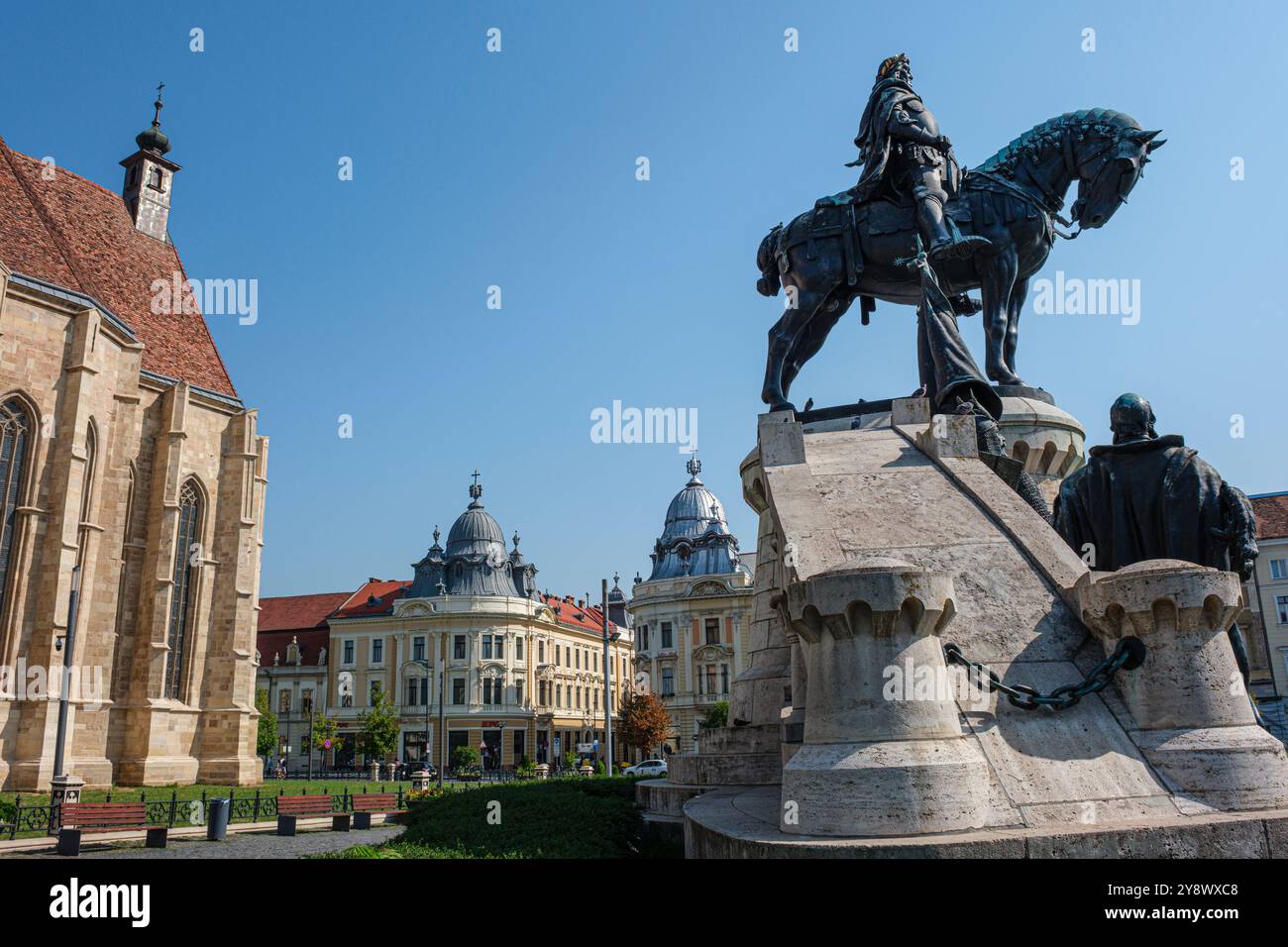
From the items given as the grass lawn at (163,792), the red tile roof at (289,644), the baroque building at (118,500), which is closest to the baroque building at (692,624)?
the red tile roof at (289,644)

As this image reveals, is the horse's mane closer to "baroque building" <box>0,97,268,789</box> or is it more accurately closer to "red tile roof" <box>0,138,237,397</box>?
"baroque building" <box>0,97,268,789</box>

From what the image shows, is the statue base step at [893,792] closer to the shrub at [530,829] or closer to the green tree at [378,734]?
the shrub at [530,829]

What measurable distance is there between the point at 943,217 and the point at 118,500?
Result: 30.6 metres

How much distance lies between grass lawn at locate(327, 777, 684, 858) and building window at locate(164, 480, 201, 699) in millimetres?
30356

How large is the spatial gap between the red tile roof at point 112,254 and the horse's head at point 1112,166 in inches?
1283

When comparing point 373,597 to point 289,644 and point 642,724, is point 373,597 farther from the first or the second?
point 642,724

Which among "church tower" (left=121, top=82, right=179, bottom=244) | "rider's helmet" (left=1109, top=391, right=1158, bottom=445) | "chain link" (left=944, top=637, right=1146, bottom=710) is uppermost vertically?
"church tower" (left=121, top=82, right=179, bottom=244)

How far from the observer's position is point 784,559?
21.5ft

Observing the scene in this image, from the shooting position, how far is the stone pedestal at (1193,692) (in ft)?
15.8

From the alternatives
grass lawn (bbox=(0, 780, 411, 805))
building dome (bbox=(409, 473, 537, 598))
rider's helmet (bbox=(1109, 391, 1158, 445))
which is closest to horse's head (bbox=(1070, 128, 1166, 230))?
rider's helmet (bbox=(1109, 391, 1158, 445))

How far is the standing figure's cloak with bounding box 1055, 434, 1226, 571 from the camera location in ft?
20.1
